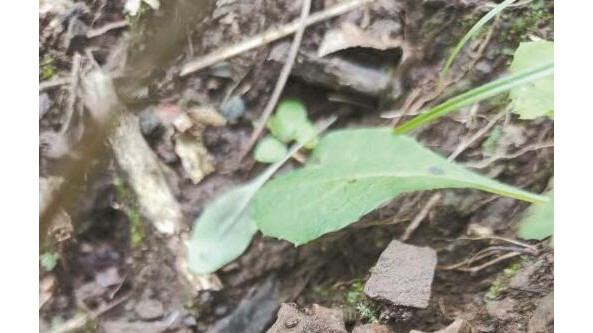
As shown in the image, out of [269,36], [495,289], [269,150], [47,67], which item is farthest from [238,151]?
[495,289]

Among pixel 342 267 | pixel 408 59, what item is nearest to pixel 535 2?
pixel 408 59

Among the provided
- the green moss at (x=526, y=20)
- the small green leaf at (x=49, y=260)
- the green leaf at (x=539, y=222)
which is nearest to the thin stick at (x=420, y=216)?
the green leaf at (x=539, y=222)

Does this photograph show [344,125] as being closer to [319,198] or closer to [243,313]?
[319,198]

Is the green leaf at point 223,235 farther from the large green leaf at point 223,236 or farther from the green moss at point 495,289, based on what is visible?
the green moss at point 495,289

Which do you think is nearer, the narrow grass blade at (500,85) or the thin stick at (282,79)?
the narrow grass blade at (500,85)

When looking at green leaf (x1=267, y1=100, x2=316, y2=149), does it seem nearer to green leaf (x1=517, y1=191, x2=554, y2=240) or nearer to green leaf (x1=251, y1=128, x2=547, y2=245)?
green leaf (x1=251, y1=128, x2=547, y2=245)

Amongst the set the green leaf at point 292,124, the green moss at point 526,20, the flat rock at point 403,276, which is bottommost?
the flat rock at point 403,276
